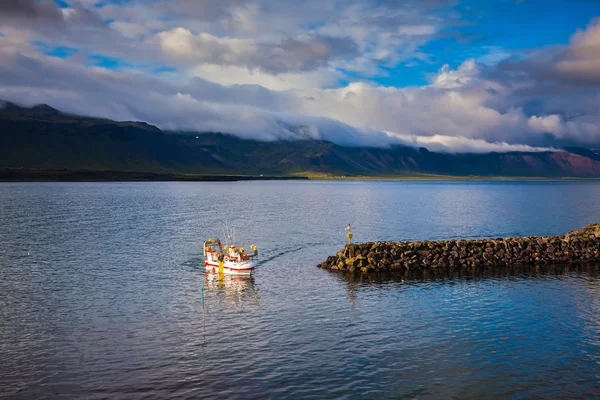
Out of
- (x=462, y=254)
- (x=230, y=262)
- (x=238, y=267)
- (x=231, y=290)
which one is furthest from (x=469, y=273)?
(x=230, y=262)

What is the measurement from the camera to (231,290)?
4741 cm

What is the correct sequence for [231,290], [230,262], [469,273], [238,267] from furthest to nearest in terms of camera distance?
1. [230,262]
2. [469,273]
3. [238,267]
4. [231,290]

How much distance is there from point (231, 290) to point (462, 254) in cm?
2810

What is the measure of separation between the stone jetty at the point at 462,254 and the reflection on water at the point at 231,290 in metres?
11.5

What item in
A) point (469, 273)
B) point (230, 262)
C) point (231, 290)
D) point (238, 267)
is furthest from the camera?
point (230, 262)

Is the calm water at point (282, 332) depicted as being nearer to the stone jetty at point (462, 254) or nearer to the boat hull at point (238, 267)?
the boat hull at point (238, 267)

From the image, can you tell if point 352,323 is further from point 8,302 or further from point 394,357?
point 8,302

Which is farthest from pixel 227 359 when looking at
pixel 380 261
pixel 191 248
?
pixel 191 248

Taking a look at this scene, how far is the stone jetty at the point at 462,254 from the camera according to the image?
183 ft

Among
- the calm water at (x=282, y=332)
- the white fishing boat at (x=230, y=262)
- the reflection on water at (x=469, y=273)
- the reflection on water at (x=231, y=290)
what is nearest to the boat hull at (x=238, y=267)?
the white fishing boat at (x=230, y=262)

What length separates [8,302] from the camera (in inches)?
1633

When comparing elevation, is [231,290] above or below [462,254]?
below

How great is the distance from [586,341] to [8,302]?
44.6 m

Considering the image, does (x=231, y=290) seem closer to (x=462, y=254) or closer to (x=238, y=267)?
(x=238, y=267)
